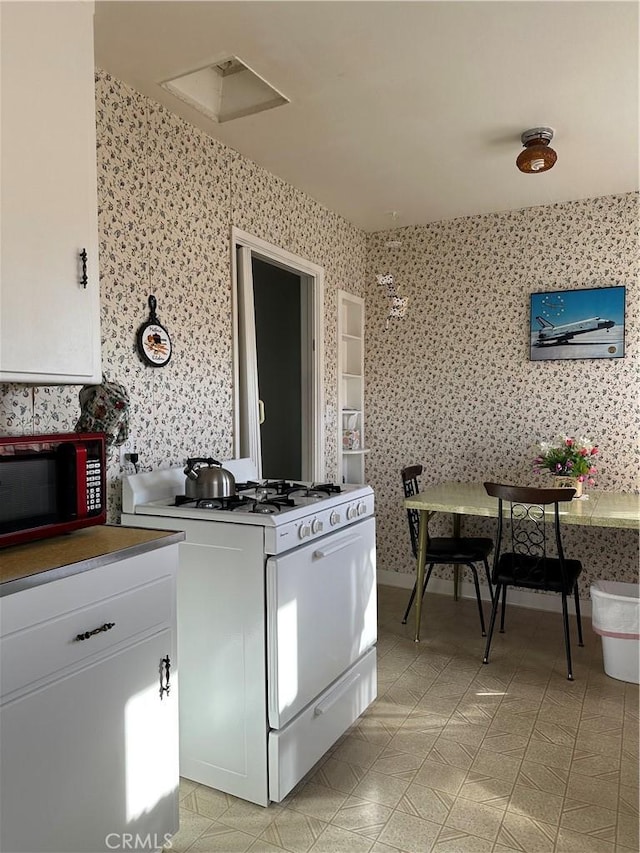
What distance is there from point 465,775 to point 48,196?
2331 mm

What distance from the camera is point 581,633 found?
3342 millimetres

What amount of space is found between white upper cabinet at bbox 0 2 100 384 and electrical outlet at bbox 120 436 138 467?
60 centimetres

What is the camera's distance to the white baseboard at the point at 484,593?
3.86 m

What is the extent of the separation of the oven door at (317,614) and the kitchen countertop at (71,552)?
45cm

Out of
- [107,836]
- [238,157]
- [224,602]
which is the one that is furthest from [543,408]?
[107,836]

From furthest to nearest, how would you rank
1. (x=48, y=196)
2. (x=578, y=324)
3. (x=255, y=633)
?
Answer: (x=578, y=324), (x=255, y=633), (x=48, y=196)

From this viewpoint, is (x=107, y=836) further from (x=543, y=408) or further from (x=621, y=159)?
(x=621, y=159)

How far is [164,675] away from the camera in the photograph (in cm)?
170

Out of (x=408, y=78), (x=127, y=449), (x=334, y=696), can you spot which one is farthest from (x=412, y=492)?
(x=408, y=78)

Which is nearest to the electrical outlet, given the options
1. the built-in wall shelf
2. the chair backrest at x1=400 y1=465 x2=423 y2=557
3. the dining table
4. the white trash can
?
the dining table

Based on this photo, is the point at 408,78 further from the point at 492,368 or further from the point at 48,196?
the point at 492,368

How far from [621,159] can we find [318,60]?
1.82m

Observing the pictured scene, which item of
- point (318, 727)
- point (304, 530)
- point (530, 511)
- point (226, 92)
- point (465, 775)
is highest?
point (226, 92)

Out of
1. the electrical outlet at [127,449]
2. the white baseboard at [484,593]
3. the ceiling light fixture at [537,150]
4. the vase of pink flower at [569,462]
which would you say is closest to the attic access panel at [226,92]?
the ceiling light fixture at [537,150]
